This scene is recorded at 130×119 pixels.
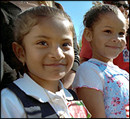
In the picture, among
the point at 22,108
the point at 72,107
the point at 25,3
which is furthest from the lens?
the point at 25,3

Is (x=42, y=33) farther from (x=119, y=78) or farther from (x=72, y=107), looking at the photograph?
(x=119, y=78)

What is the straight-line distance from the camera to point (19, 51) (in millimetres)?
1122

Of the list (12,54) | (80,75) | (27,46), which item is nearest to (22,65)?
(12,54)

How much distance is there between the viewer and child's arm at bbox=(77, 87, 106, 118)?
132 cm

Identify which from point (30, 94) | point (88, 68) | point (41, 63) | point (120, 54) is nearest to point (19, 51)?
point (41, 63)

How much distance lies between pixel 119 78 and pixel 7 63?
2.73 ft

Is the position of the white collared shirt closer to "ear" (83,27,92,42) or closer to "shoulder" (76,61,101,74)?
"shoulder" (76,61,101,74)

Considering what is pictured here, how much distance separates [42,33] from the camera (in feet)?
3.39

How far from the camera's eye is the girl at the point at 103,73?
1339 millimetres

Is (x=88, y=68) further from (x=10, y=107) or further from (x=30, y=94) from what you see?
(x=10, y=107)

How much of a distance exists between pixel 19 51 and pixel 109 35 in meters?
0.74

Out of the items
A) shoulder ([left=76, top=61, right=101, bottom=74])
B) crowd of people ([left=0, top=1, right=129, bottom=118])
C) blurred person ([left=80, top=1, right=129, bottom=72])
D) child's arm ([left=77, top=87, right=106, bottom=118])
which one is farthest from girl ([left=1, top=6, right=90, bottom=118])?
blurred person ([left=80, top=1, right=129, bottom=72])

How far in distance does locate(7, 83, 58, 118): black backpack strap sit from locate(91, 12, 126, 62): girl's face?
0.73m

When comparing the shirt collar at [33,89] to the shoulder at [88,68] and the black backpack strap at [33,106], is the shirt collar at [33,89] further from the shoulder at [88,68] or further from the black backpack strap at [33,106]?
the shoulder at [88,68]
